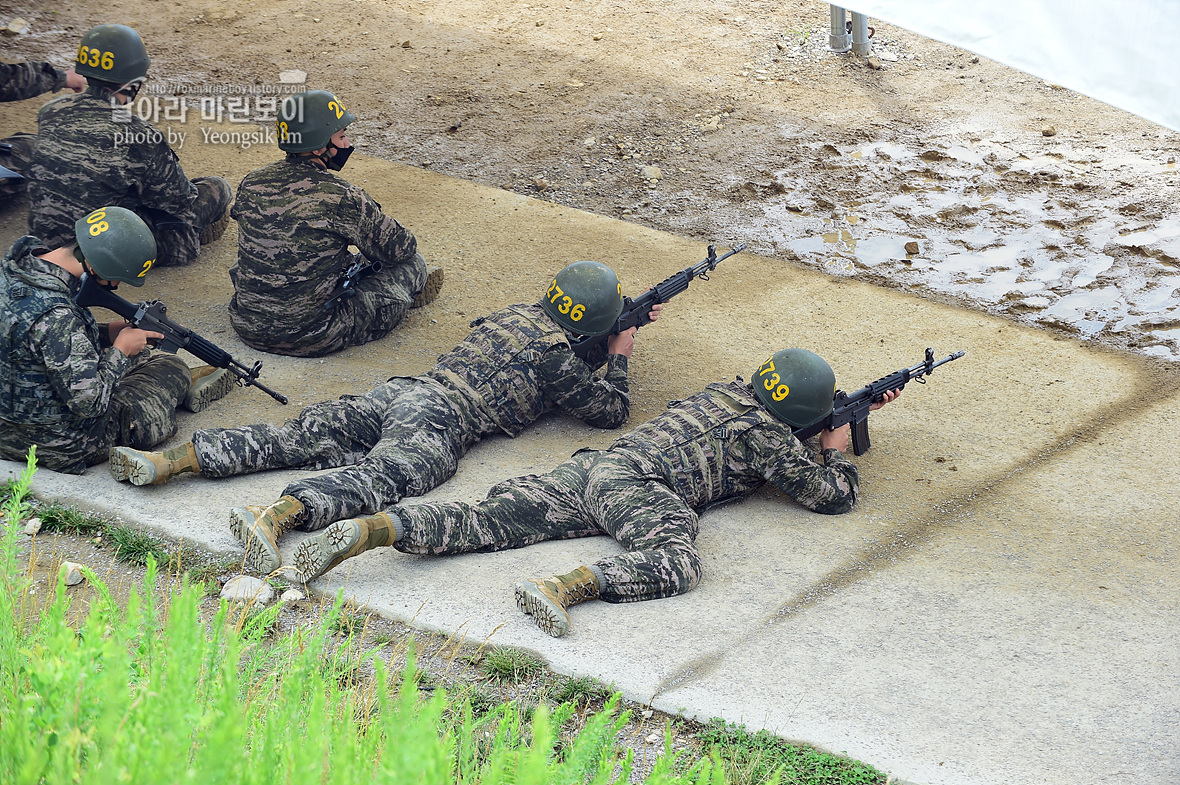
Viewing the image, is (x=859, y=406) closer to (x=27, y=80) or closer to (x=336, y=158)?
(x=336, y=158)

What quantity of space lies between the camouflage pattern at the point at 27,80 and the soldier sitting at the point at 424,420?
447 cm

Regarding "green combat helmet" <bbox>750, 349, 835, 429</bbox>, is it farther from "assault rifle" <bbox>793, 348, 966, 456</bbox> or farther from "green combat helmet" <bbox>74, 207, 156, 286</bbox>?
"green combat helmet" <bbox>74, 207, 156, 286</bbox>

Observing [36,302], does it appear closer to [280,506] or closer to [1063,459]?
[280,506]

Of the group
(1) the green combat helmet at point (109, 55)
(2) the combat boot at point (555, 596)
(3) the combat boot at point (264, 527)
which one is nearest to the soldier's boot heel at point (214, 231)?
(1) the green combat helmet at point (109, 55)

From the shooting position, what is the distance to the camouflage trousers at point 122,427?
16.3 feet

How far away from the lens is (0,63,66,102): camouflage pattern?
8.05 meters

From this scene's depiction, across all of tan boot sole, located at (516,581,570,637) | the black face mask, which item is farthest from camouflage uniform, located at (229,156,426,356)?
tan boot sole, located at (516,581,570,637)

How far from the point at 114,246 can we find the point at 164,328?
558mm

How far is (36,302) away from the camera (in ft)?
15.7

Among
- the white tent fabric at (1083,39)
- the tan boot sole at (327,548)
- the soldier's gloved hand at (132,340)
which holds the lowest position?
the tan boot sole at (327,548)

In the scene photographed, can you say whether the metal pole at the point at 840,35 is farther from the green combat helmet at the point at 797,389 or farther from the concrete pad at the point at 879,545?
the green combat helmet at the point at 797,389

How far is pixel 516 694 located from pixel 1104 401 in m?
4.09

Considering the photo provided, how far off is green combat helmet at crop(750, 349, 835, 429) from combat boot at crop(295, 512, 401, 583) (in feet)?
6.87

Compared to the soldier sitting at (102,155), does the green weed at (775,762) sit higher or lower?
lower
